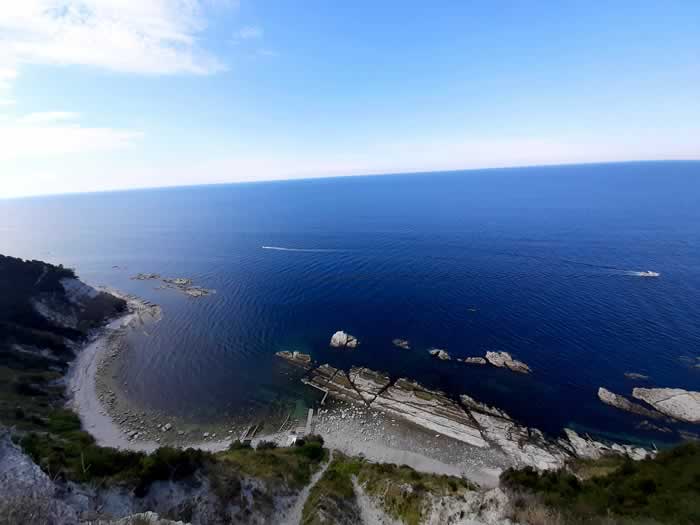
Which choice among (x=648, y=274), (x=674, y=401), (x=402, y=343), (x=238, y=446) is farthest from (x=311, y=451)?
(x=648, y=274)

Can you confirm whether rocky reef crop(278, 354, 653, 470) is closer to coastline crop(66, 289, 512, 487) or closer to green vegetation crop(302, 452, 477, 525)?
coastline crop(66, 289, 512, 487)

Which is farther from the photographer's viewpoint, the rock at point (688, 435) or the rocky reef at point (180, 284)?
the rocky reef at point (180, 284)

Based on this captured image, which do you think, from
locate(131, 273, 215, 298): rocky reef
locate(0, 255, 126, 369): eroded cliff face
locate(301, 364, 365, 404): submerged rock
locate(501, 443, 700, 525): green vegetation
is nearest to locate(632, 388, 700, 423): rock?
locate(501, 443, 700, 525): green vegetation

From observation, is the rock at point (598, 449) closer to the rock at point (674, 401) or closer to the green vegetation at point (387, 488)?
the rock at point (674, 401)

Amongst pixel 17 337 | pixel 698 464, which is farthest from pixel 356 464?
pixel 17 337

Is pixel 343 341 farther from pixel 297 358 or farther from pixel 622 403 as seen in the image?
pixel 622 403

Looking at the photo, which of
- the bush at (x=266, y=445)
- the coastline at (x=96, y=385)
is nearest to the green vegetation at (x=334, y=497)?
the bush at (x=266, y=445)

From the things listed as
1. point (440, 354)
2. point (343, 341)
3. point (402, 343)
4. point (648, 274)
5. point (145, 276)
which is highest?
point (145, 276)
